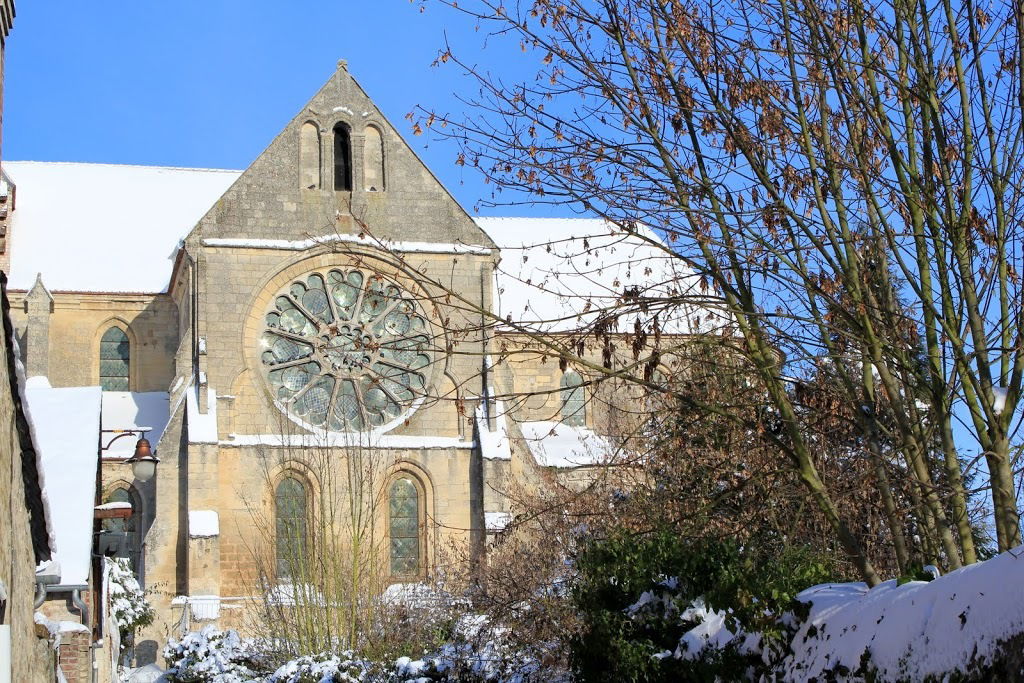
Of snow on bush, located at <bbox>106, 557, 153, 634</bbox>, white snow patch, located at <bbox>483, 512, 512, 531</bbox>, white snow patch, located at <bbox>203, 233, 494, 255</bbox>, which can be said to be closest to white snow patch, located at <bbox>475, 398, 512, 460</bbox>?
white snow patch, located at <bbox>483, 512, 512, 531</bbox>

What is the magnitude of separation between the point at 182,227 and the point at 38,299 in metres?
5.35

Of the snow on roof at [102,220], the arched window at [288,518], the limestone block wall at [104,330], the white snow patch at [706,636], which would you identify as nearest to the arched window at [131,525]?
the arched window at [288,518]

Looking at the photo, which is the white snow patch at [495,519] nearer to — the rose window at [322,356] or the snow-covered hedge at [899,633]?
the rose window at [322,356]

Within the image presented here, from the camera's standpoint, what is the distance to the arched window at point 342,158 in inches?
1339

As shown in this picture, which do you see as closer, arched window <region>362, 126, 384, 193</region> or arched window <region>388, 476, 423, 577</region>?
arched window <region>388, 476, 423, 577</region>

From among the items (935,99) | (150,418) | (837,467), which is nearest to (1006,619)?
(935,99)

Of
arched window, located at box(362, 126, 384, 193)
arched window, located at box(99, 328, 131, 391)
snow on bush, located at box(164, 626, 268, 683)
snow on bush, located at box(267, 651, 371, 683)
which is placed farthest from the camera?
arched window, located at box(99, 328, 131, 391)

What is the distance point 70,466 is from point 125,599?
10.8 meters

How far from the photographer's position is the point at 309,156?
33.6 metres

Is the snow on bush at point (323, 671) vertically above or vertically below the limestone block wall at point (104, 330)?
below

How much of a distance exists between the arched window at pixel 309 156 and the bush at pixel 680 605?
60.1ft

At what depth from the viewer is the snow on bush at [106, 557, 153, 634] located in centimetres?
2614

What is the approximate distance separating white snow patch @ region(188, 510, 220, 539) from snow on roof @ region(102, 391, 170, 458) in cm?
231

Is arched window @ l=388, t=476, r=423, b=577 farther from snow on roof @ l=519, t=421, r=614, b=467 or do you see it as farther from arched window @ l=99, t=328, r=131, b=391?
arched window @ l=99, t=328, r=131, b=391
